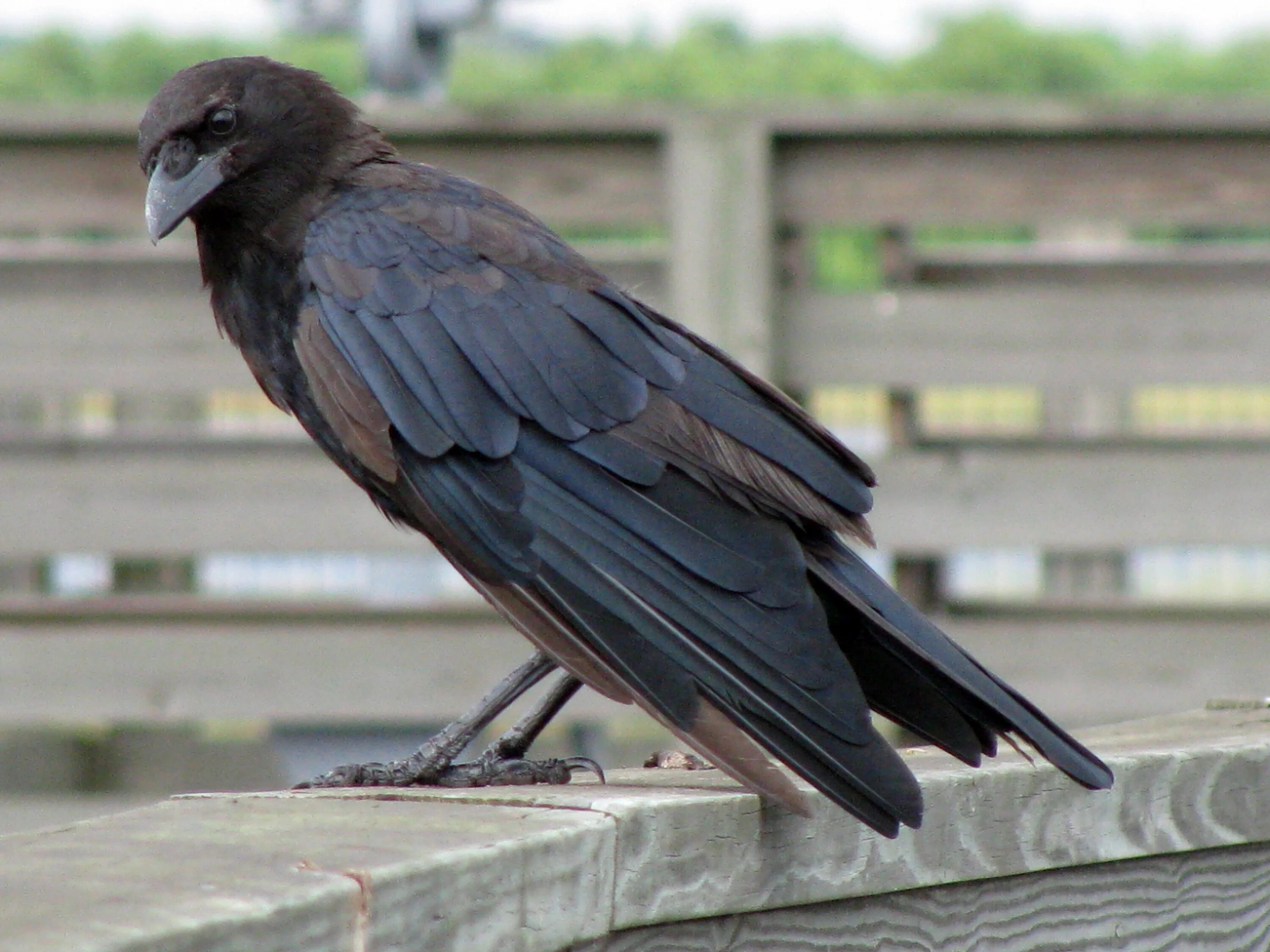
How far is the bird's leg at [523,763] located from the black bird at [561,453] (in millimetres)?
10

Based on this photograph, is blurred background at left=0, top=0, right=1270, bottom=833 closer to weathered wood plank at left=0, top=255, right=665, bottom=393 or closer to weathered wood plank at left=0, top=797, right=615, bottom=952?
weathered wood plank at left=0, top=255, right=665, bottom=393

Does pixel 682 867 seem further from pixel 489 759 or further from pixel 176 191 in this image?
pixel 176 191

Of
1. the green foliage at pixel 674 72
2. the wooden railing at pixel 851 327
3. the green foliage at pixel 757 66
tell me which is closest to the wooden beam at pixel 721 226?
the wooden railing at pixel 851 327

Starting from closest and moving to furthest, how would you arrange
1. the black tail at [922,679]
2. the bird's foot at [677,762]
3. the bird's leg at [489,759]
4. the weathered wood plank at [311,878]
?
the weathered wood plank at [311,878], the black tail at [922,679], the bird's foot at [677,762], the bird's leg at [489,759]

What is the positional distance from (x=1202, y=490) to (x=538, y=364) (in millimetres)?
2031

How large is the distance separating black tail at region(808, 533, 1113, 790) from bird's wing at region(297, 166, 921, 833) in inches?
2.8

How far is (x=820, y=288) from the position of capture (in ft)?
12.8

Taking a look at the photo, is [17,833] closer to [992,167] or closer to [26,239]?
[992,167]

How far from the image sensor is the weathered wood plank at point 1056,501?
12.4 ft

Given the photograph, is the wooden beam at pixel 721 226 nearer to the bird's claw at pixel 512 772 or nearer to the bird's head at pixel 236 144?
the bird's head at pixel 236 144

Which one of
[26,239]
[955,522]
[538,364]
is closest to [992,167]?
[955,522]

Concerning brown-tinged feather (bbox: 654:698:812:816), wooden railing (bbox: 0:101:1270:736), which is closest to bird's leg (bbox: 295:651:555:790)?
brown-tinged feather (bbox: 654:698:812:816)

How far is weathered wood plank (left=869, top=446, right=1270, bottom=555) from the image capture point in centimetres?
377

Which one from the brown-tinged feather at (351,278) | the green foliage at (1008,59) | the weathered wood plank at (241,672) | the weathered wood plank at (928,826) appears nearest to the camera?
the weathered wood plank at (928,826)
